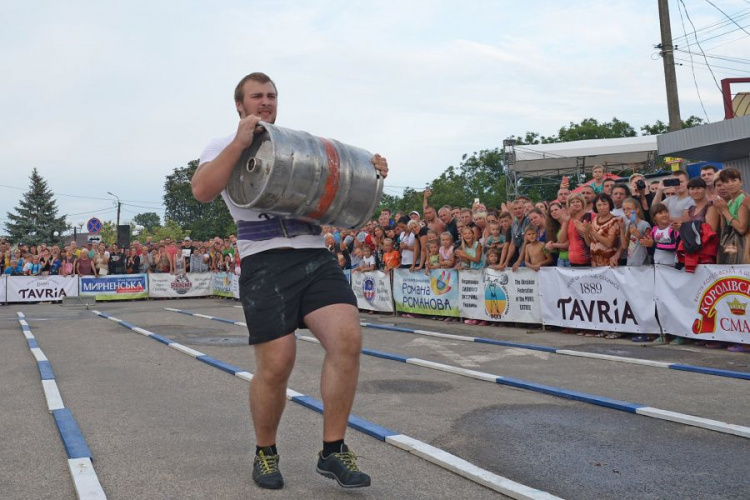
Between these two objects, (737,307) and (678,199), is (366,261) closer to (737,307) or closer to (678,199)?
(678,199)

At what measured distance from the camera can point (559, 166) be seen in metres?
35.1

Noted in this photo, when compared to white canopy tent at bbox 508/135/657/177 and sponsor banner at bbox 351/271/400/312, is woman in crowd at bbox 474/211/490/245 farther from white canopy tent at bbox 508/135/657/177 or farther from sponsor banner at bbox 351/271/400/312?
white canopy tent at bbox 508/135/657/177

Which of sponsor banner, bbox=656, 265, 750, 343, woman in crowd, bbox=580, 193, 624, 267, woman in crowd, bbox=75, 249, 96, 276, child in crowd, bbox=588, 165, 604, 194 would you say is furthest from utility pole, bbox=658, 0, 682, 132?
woman in crowd, bbox=75, 249, 96, 276

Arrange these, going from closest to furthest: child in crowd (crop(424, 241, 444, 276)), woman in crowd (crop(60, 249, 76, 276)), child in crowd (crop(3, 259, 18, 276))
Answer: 1. child in crowd (crop(424, 241, 444, 276))
2. child in crowd (crop(3, 259, 18, 276))
3. woman in crowd (crop(60, 249, 76, 276))

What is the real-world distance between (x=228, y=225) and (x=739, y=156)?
241 feet

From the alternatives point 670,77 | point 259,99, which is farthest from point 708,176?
point 670,77

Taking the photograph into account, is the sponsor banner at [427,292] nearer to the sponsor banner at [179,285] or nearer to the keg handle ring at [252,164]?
the keg handle ring at [252,164]

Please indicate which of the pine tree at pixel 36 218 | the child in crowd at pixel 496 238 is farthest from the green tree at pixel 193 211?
the child in crowd at pixel 496 238

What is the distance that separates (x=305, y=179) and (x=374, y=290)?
12.3 m

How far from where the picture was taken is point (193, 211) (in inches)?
4776

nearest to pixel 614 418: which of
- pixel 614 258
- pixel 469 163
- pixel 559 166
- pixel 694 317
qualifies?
pixel 694 317

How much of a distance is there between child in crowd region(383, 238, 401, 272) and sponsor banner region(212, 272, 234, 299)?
29.9 feet

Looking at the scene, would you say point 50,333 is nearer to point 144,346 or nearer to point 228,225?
point 144,346

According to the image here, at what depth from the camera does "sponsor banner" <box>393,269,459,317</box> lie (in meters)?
13.2
